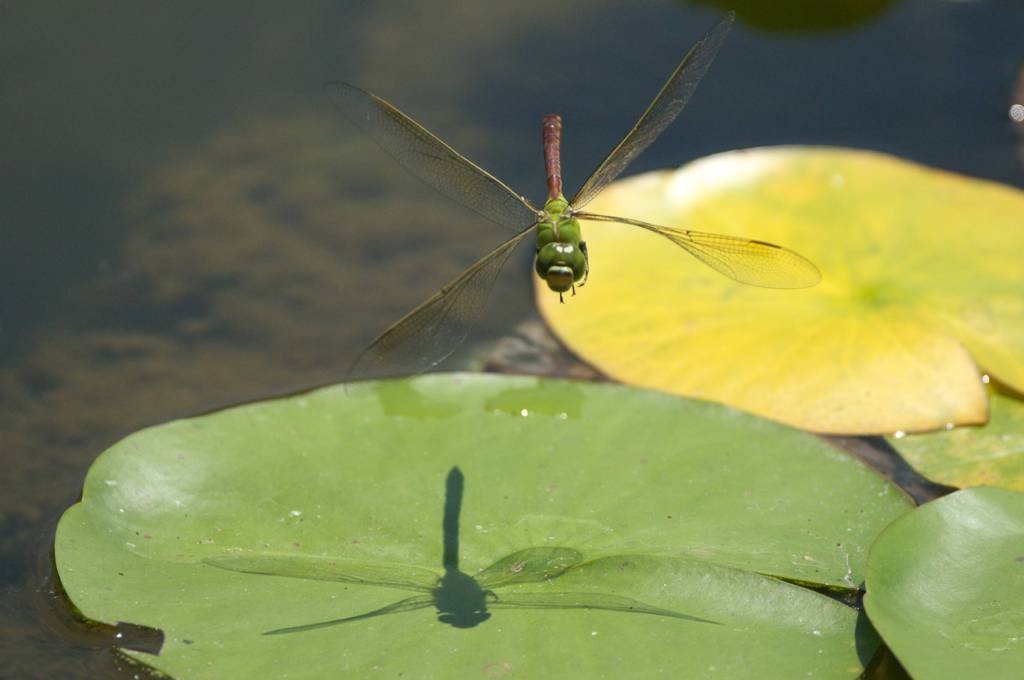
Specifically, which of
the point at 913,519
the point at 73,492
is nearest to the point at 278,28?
the point at 73,492

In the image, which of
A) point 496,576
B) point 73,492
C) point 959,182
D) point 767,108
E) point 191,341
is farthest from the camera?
point 767,108

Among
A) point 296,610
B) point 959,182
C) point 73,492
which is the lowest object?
point 73,492

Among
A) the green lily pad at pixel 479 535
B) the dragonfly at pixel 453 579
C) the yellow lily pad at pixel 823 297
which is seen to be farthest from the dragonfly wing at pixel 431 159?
the dragonfly at pixel 453 579

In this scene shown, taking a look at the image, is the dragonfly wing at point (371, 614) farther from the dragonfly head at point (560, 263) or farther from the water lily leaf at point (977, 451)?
the water lily leaf at point (977, 451)

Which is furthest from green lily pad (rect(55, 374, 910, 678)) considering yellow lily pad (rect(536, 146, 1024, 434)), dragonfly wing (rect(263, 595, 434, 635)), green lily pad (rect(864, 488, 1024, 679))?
yellow lily pad (rect(536, 146, 1024, 434))

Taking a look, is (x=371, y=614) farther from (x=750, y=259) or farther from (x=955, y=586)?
(x=750, y=259)

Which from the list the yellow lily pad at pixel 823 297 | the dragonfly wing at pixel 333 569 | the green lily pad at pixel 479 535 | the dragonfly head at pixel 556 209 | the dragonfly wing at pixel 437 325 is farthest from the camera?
the yellow lily pad at pixel 823 297

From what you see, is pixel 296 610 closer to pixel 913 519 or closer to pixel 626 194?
pixel 913 519

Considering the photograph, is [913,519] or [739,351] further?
[739,351]
